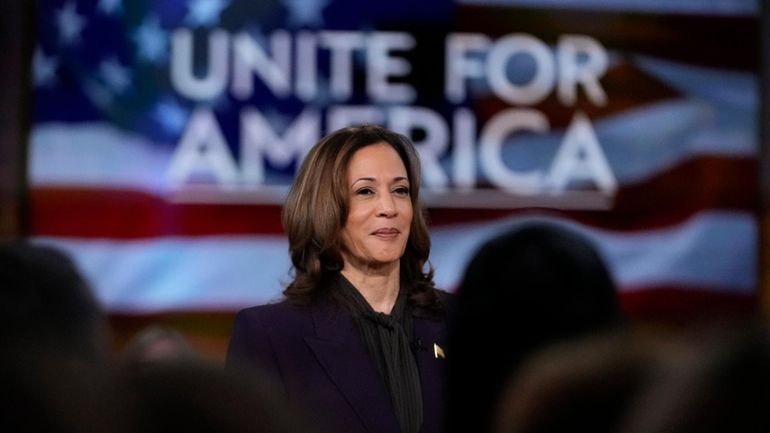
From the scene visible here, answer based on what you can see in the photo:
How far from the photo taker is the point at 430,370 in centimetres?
209

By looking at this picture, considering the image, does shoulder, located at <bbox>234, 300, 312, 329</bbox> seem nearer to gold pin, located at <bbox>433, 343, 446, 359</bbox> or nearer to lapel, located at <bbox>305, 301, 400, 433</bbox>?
lapel, located at <bbox>305, 301, 400, 433</bbox>

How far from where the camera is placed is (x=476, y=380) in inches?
21.6

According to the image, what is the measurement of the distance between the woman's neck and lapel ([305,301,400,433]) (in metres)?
0.07

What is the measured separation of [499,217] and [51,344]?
11.2 feet

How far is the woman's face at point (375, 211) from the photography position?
A: 87.5 inches

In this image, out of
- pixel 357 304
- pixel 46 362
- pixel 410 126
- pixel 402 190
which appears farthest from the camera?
pixel 410 126

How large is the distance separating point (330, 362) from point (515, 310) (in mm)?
1571

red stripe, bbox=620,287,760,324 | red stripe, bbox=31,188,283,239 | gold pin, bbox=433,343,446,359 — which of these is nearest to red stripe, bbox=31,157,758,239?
red stripe, bbox=31,188,283,239

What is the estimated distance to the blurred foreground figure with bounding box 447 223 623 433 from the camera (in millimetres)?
533

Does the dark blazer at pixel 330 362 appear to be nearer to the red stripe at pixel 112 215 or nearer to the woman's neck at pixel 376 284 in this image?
the woman's neck at pixel 376 284

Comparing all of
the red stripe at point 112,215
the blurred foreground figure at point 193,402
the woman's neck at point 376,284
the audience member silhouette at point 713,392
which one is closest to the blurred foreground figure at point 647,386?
the audience member silhouette at point 713,392

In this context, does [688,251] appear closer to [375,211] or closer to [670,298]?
[670,298]

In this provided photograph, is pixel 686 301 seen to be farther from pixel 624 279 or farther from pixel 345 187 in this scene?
pixel 345 187

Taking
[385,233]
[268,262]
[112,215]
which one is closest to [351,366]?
[385,233]
